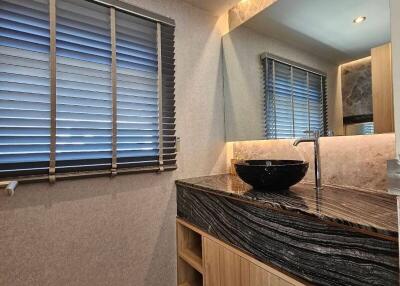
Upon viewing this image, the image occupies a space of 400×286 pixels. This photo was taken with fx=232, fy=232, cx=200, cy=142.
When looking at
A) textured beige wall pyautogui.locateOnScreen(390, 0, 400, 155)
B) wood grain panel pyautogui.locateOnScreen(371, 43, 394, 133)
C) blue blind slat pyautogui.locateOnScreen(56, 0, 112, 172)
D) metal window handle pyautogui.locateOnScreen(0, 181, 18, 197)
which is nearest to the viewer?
textured beige wall pyautogui.locateOnScreen(390, 0, 400, 155)

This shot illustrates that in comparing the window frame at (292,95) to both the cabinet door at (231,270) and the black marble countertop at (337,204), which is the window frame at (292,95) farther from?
the cabinet door at (231,270)

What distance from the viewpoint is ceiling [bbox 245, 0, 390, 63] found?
1077mm

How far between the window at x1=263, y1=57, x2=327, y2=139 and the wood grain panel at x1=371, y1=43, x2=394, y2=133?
9.6 inches

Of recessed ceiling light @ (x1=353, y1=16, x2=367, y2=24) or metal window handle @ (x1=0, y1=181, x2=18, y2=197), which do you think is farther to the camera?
recessed ceiling light @ (x1=353, y1=16, x2=367, y2=24)

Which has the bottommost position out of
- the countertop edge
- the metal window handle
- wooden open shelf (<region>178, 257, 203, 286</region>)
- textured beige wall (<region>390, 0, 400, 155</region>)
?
wooden open shelf (<region>178, 257, 203, 286</region>)

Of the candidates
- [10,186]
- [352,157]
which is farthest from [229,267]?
[10,186]

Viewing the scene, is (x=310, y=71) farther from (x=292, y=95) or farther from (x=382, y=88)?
(x=382, y=88)

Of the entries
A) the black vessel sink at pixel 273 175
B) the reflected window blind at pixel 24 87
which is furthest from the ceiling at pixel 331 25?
the reflected window blind at pixel 24 87

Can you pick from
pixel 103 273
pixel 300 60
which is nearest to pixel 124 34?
pixel 300 60

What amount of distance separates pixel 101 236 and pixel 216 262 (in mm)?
643

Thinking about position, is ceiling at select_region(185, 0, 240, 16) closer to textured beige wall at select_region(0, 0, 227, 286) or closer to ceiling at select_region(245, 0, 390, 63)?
textured beige wall at select_region(0, 0, 227, 286)

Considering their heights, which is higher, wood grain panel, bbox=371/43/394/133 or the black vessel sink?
wood grain panel, bbox=371/43/394/133

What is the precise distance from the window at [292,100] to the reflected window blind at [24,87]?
1331 mm

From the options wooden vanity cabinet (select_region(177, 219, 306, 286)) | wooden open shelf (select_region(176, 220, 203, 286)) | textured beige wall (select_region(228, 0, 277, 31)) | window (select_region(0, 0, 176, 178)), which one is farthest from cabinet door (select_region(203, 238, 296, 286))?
textured beige wall (select_region(228, 0, 277, 31))
